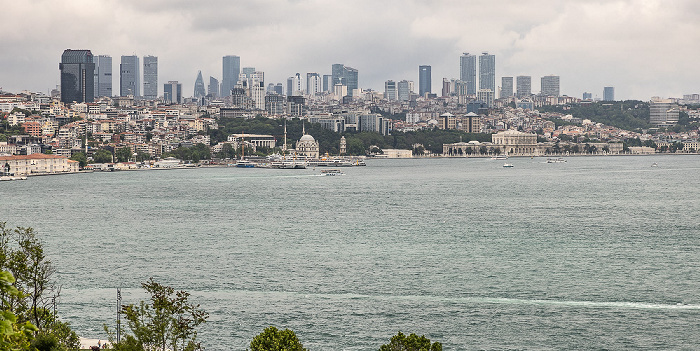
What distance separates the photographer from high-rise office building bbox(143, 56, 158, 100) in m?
179

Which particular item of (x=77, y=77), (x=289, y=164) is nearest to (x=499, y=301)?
(x=289, y=164)

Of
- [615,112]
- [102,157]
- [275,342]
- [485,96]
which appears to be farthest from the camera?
[485,96]

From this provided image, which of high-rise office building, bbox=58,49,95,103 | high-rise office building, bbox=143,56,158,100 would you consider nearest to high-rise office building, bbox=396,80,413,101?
high-rise office building, bbox=143,56,158,100

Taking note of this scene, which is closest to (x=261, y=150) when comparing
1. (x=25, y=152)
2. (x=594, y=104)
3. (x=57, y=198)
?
(x=25, y=152)

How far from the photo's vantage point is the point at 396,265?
16172 mm

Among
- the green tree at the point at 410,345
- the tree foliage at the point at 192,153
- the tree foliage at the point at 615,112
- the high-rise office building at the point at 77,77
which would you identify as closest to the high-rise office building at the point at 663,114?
the tree foliage at the point at 615,112

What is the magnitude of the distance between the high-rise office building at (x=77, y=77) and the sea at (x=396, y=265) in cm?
8858

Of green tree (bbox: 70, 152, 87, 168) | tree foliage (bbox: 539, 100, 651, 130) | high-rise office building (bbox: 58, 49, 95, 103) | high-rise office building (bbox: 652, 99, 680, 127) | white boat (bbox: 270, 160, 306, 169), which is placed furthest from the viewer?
tree foliage (bbox: 539, 100, 651, 130)

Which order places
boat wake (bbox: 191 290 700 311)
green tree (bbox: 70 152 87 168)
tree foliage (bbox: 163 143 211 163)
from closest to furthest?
boat wake (bbox: 191 290 700 311) → green tree (bbox: 70 152 87 168) → tree foliage (bbox: 163 143 211 163)

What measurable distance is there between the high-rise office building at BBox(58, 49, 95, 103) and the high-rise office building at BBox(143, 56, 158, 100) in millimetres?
58960

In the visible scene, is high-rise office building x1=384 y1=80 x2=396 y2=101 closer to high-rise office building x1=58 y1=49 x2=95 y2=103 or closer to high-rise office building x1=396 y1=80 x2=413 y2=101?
high-rise office building x1=396 y1=80 x2=413 y2=101

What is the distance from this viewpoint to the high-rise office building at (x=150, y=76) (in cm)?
17912

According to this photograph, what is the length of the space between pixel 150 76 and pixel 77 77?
2553 inches

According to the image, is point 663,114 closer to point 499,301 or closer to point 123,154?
point 123,154
